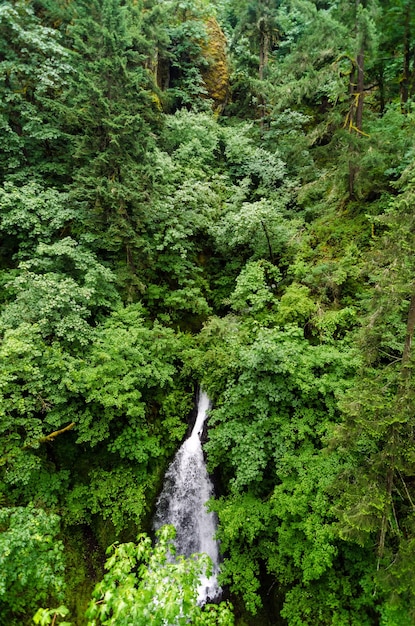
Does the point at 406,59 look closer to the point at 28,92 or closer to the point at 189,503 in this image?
the point at 28,92

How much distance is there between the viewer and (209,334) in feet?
35.1

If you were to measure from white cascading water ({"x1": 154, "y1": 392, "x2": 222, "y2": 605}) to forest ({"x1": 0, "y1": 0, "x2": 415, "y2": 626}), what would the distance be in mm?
409

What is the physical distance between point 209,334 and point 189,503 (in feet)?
16.6

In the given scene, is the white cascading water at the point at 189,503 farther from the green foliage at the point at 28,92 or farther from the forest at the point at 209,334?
the green foliage at the point at 28,92

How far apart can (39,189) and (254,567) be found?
12.1 m

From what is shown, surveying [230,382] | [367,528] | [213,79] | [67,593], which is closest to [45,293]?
[230,382]

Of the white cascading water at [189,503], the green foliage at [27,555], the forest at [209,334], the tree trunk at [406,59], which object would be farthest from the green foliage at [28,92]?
the tree trunk at [406,59]

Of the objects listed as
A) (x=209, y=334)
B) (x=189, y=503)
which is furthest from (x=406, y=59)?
(x=189, y=503)

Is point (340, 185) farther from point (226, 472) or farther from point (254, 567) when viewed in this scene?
point (254, 567)

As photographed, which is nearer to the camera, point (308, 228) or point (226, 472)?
point (226, 472)

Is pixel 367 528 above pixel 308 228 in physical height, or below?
below

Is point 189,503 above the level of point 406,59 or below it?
below

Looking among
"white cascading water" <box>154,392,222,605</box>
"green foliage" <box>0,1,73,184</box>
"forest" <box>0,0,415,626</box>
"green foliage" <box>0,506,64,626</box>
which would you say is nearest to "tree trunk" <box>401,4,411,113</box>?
"forest" <box>0,0,415,626</box>

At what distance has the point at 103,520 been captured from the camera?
9617 millimetres
